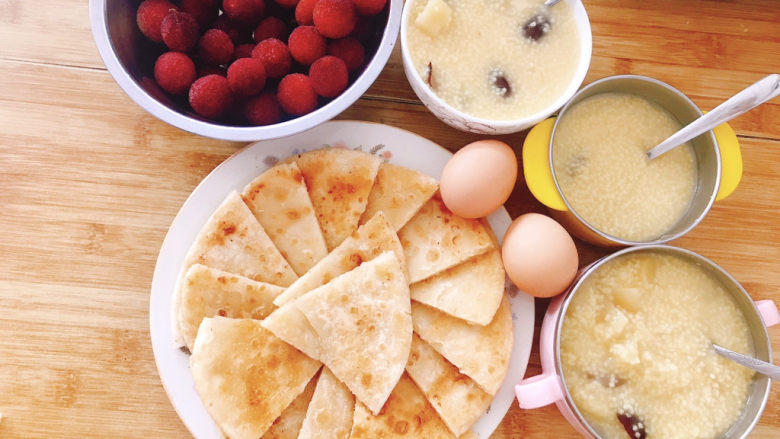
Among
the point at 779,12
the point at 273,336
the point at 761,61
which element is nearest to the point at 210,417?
the point at 273,336

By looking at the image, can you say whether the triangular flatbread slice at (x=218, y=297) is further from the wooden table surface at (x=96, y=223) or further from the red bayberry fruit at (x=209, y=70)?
the red bayberry fruit at (x=209, y=70)

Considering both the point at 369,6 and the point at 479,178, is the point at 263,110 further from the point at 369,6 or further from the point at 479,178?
the point at 479,178

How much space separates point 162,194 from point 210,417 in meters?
0.52

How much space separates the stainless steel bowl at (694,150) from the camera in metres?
A: 1.20

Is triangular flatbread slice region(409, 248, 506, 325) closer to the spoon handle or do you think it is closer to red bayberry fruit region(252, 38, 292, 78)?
the spoon handle

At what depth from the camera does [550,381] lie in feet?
3.82

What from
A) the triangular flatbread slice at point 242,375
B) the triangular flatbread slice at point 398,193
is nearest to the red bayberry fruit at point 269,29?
the triangular flatbread slice at point 398,193

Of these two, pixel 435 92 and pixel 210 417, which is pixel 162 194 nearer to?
pixel 210 417

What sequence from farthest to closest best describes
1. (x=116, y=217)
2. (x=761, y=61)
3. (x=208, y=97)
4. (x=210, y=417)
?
(x=761, y=61) → (x=116, y=217) → (x=210, y=417) → (x=208, y=97)

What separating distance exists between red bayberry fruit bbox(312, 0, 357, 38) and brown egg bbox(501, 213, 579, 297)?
54cm

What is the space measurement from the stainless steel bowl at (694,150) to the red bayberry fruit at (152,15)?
2.67 feet

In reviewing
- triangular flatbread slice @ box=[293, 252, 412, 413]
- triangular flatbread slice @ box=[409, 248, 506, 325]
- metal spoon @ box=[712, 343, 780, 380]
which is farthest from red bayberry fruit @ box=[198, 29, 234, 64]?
metal spoon @ box=[712, 343, 780, 380]

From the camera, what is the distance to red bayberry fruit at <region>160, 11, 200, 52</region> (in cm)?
110

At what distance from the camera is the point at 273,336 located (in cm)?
121
